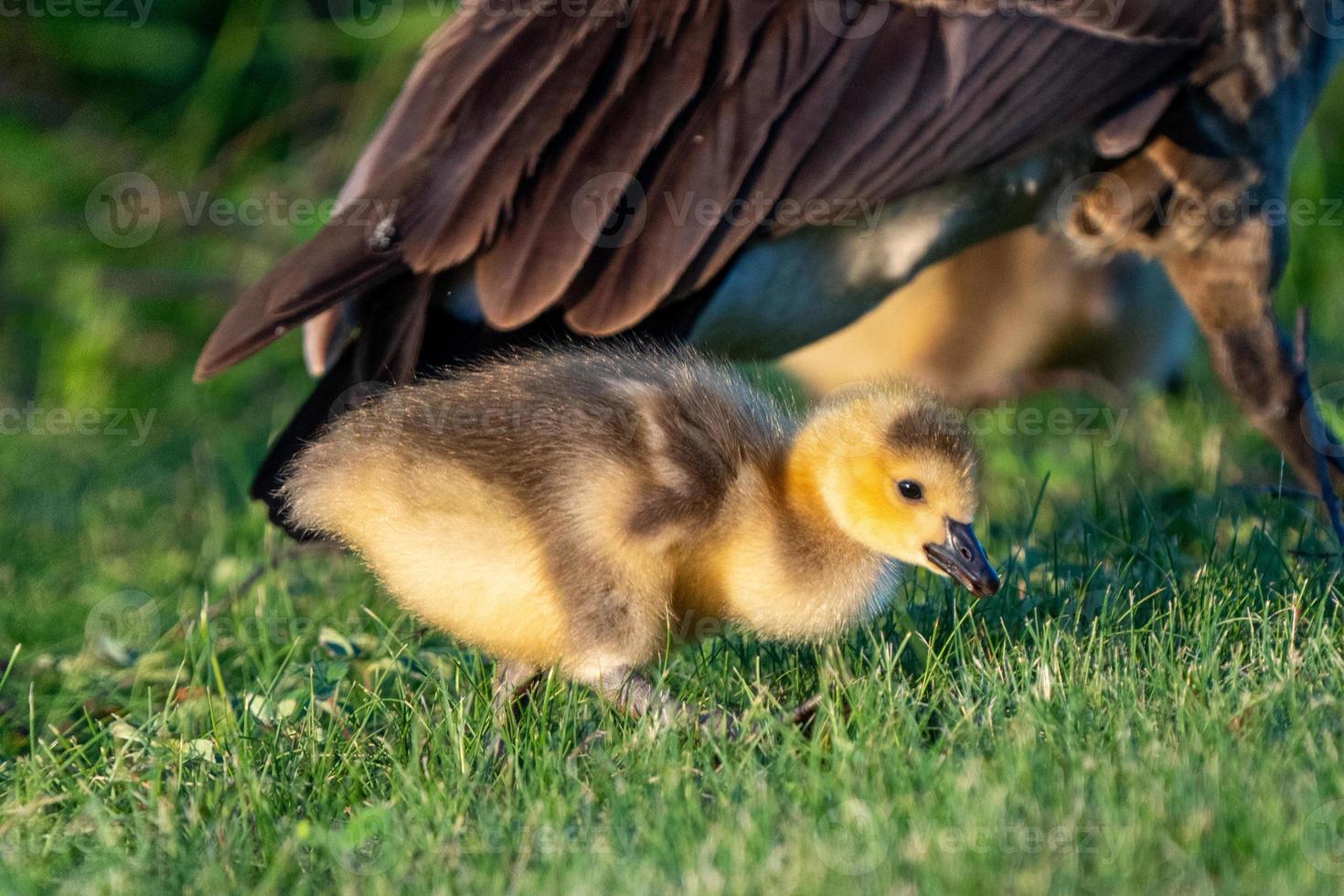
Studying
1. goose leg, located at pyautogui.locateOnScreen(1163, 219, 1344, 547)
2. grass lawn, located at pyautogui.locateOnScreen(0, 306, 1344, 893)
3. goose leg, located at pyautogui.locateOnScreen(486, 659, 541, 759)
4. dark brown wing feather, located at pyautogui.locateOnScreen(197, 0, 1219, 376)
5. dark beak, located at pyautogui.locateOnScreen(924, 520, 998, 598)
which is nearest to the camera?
grass lawn, located at pyautogui.locateOnScreen(0, 306, 1344, 893)

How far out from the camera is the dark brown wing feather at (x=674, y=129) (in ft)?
10.5

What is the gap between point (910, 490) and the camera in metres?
2.45

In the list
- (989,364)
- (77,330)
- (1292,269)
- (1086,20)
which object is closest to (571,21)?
(1086,20)

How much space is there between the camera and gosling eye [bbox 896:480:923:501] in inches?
96.1

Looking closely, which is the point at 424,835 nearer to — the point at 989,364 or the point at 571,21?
the point at 571,21

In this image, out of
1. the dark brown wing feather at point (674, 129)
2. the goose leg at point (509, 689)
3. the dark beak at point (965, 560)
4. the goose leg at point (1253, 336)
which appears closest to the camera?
the dark beak at point (965, 560)

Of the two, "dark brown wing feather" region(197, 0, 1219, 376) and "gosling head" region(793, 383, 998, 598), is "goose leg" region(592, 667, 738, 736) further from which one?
"dark brown wing feather" region(197, 0, 1219, 376)

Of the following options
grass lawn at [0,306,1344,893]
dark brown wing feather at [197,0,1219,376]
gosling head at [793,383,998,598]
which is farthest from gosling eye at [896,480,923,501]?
dark brown wing feather at [197,0,1219,376]

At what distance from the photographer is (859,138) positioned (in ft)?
10.9

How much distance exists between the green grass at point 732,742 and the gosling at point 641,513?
0.15 meters

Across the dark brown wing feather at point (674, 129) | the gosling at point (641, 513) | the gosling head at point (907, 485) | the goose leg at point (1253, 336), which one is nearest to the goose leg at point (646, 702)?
the gosling at point (641, 513)

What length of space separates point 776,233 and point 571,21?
0.59m

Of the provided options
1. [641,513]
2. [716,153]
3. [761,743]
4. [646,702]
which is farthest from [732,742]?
[716,153]

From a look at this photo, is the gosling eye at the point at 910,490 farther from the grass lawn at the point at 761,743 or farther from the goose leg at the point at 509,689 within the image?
the goose leg at the point at 509,689
